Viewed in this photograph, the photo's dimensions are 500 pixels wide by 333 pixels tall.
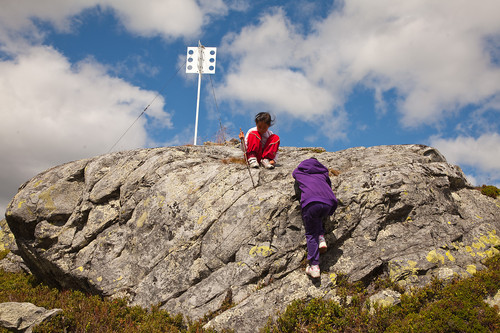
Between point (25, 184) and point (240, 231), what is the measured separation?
10638 millimetres

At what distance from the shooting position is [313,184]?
834 centimetres

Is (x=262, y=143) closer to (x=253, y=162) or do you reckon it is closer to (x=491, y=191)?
(x=253, y=162)

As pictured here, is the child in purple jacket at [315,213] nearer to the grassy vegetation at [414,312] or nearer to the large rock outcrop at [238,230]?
the large rock outcrop at [238,230]

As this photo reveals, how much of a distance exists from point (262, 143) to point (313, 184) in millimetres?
3310

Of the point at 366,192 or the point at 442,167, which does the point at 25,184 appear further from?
the point at 442,167

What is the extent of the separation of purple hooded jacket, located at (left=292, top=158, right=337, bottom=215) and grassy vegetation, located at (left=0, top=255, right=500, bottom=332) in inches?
79.6

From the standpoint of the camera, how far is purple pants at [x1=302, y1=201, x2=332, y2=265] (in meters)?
7.75

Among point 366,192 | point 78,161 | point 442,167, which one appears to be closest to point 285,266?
point 366,192

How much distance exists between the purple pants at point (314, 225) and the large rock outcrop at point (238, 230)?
23.1 inches

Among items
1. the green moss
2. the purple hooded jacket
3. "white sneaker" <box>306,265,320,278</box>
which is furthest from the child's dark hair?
the green moss

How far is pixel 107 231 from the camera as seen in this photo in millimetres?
10570

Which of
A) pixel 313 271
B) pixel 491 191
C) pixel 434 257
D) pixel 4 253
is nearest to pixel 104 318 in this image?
pixel 313 271

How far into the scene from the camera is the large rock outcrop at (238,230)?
7934 millimetres

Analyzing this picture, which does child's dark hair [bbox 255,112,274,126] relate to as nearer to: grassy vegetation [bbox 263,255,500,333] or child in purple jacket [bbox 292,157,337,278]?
child in purple jacket [bbox 292,157,337,278]
